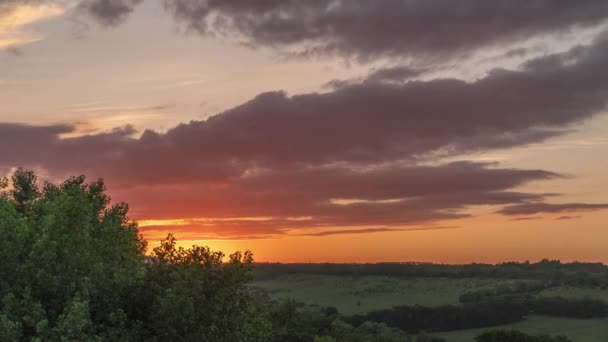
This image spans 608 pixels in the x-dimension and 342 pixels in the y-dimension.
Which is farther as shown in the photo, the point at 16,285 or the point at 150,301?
the point at 150,301

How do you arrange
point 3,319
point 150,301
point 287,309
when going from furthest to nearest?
point 287,309 < point 150,301 < point 3,319

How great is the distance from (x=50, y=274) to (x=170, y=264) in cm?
881

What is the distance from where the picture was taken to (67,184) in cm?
5909

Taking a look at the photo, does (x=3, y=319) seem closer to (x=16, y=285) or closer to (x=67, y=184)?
(x=16, y=285)

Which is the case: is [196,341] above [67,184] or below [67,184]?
below

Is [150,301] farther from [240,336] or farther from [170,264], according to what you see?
[240,336]

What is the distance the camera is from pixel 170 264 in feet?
169

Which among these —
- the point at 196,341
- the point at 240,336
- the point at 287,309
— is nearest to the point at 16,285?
the point at 196,341

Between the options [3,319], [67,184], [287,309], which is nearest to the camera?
[3,319]

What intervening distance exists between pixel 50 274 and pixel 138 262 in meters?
7.13

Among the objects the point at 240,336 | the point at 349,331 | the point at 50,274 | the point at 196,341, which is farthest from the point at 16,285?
the point at 349,331

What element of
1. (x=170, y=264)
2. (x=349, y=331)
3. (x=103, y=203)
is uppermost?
(x=103, y=203)

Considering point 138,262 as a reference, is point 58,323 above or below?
below

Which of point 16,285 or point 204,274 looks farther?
point 204,274
